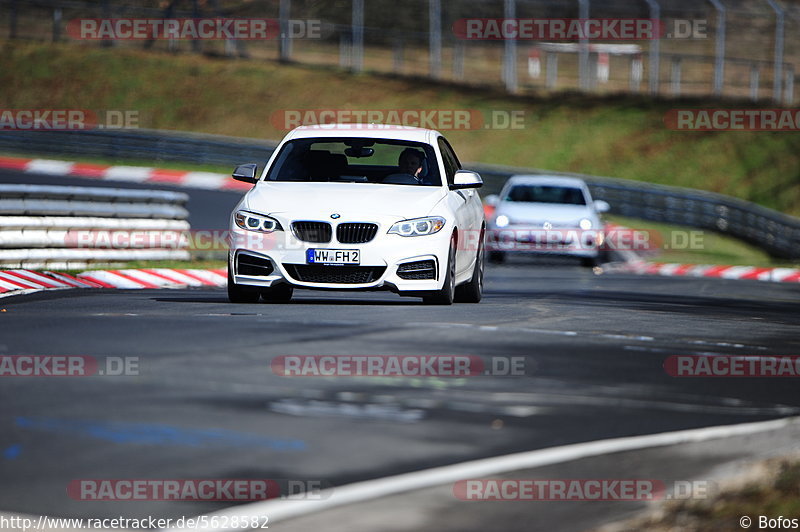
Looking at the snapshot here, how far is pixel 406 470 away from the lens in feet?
19.0

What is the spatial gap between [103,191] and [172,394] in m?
11.2

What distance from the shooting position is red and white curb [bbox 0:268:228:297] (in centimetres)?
1450

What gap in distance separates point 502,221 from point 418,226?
1226cm

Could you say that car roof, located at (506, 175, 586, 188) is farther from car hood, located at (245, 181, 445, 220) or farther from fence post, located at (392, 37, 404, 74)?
fence post, located at (392, 37, 404, 74)

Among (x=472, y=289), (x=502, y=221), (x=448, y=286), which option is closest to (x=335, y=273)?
(x=448, y=286)

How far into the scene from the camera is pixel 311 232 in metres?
12.6

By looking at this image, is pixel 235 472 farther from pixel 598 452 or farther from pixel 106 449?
pixel 598 452

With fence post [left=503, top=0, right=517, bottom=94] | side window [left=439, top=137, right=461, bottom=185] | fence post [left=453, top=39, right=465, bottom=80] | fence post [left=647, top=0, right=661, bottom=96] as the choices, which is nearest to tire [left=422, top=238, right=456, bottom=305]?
side window [left=439, top=137, right=461, bottom=185]

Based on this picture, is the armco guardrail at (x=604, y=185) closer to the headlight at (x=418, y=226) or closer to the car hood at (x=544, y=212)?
the car hood at (x=544, y=212)

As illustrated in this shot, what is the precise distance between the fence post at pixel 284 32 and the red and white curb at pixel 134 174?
588 inches

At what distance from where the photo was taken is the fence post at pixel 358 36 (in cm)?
4506

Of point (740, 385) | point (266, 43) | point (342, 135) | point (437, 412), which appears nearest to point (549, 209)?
point (342, 135)

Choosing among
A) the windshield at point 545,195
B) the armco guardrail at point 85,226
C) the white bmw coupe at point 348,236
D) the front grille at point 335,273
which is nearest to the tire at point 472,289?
the white bmw coupe at point 348,236

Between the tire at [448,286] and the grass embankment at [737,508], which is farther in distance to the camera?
the tire at [448,286]
